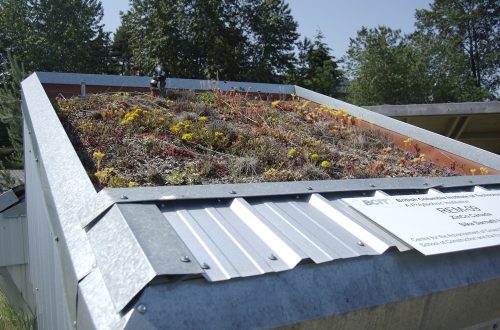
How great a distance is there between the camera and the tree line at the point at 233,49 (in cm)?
2691

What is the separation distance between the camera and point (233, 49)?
92.2 ft

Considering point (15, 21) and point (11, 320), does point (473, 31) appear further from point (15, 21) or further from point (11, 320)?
point (11, 320)

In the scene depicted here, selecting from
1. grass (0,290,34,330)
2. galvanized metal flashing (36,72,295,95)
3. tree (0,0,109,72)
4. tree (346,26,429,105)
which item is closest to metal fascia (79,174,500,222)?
grass (0,290,34,330)

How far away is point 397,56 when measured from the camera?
26.5 meters

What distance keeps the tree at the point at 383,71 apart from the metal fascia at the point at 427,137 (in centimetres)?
2082

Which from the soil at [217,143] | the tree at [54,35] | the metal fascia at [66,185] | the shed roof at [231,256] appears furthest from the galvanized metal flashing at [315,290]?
the tree at [54,35]

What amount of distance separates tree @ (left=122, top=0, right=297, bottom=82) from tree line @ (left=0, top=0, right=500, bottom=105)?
Answer: 55 mm

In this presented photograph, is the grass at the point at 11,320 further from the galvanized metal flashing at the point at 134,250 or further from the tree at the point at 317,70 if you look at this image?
the tree at the point at 317,70

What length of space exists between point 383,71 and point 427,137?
2234 centimetres

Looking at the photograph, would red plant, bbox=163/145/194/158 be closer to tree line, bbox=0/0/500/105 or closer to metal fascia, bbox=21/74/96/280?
metal fascia, bbox=21/74/96/280

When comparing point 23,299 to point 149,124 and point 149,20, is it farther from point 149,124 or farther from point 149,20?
point 149,20

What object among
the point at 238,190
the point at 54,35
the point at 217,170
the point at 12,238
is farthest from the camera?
the point at 54,35

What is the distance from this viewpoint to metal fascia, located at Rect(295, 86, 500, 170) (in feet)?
14.2

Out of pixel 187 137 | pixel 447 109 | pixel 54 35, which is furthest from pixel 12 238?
pixel 54 35
